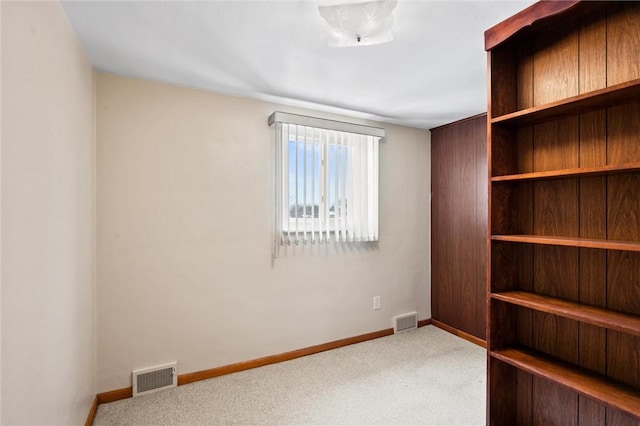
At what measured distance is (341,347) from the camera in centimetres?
318

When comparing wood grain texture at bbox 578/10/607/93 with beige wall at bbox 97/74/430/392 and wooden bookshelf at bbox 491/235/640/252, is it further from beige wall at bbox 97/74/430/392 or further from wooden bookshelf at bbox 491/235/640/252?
beige wall at bbox 97/74/430/392

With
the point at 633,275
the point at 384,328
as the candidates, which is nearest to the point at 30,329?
the point at 633,275

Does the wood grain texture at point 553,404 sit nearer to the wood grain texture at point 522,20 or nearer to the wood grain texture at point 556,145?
the wood grain texture at point 556,145

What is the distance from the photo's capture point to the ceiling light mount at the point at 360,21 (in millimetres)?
1502

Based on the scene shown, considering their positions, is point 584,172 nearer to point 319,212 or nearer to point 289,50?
point 289,50

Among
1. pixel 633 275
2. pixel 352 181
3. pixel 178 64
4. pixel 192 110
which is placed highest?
pixel 178 64

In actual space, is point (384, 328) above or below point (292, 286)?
below

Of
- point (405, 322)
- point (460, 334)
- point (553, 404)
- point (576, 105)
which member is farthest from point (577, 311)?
point (405, 322)

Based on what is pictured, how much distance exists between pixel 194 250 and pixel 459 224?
2.65m

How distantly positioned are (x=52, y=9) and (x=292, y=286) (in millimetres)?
2385

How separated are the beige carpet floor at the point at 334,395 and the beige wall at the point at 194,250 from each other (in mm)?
238

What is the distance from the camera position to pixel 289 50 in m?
1.97

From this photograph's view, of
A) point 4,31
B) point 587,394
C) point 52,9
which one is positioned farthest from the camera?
point 52,9

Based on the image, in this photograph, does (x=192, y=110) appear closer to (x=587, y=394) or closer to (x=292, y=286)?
(x=292, y=286)
